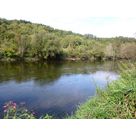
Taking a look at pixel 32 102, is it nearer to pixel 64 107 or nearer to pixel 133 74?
pixel 64 107

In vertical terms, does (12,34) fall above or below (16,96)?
above

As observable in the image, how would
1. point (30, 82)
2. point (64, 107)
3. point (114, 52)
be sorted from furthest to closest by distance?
point (114, 52)
point (30, 82)
point (64, 107)

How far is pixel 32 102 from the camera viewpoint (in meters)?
19.5

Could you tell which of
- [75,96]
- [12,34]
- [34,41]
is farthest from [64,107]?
[12,34]

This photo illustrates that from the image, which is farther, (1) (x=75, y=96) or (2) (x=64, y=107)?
(1) (x=75, y=96)

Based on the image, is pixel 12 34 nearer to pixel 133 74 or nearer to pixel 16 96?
pixel 16 96

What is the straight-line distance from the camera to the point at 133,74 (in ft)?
11.3
